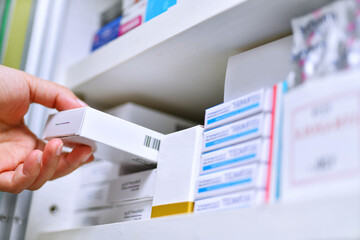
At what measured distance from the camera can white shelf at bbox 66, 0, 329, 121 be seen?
0.56 metres

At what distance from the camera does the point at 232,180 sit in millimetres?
492

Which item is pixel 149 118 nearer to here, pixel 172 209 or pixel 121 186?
pixel 121 186

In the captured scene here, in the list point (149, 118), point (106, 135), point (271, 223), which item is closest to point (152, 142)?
point (106, 135)

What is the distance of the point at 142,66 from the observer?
0.74m

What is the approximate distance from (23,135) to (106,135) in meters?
0.22

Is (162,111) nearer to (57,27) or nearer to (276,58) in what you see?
(57,27)

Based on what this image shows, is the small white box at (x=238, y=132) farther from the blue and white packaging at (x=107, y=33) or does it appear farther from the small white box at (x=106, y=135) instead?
the blue and white packaging at (x=107, y=33)

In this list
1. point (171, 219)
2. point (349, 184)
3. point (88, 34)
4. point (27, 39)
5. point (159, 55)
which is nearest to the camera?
point (349, 184)

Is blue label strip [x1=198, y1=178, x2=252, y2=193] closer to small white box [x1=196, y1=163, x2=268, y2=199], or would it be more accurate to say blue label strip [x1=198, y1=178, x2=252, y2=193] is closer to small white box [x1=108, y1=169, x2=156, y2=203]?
small white box [x1=196, y1=163, x2=268, y2=199]

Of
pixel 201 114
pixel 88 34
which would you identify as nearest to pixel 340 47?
pixel 201 114

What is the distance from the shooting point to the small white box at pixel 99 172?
77 centimetres

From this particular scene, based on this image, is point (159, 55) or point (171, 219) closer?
point (171, 219)

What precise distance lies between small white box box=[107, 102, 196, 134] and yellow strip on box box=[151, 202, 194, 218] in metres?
0.24

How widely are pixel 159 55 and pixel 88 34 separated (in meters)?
0.39
